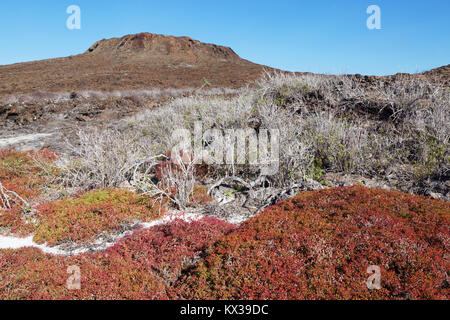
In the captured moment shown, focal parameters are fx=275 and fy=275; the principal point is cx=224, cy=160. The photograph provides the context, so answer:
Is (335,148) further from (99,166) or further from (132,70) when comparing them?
(132,70)

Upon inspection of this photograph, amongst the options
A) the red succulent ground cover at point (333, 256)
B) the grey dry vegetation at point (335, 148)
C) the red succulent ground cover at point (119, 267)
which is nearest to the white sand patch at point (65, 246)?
the red succulent ground cover at point (119, 267)

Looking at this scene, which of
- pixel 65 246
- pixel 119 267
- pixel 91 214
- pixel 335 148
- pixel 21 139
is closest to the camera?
pixel 119 267

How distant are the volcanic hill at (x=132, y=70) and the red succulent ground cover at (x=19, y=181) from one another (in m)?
16.3

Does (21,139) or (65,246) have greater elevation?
(21,139)

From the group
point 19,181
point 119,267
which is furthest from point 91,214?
point 19,181

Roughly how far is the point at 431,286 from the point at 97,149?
6712 millimetres

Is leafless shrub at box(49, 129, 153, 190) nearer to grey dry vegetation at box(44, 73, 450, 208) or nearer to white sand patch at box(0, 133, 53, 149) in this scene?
grey dry vegetation at box(44, 73, 450, 208)

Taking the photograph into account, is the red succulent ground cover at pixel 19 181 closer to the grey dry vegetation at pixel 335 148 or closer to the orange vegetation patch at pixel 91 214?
Result: the orange vegetation patch at pixel 91 214

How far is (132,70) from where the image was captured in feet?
114

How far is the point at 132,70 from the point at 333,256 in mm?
36420

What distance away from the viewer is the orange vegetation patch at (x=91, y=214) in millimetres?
4863

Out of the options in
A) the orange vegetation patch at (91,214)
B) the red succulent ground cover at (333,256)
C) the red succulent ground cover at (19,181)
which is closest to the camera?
the red succulent ground cover at (333,256)

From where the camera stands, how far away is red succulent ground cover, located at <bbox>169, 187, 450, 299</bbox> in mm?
2606
